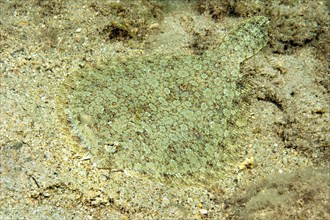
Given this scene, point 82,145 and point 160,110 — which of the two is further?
point 160,110

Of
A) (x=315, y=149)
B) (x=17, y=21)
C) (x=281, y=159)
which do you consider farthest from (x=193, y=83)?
(x=17, y=21)

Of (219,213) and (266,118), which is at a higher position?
(266,118)

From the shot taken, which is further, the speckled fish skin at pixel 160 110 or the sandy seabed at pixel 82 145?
the speckled fish skin at pixel 160 110

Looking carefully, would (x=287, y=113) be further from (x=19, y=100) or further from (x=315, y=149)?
(x=19, y=100)

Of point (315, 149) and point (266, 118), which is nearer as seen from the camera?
point (315, 149)

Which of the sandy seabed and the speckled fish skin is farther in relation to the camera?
the speckled fish skin

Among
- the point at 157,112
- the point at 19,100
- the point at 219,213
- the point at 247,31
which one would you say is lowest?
the point at 219,213

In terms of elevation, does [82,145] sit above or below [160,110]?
below

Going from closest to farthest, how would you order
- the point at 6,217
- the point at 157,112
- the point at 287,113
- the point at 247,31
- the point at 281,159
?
the point at 6,217 < the point at 157,112 < the point at 281,159 < the point at 287,113 < the point at 247,31
